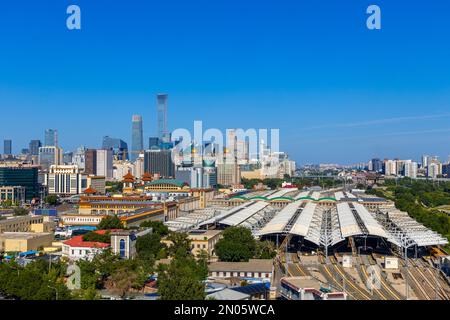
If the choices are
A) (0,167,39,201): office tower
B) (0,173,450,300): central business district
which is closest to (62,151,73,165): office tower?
(0,167,39,201): office tower

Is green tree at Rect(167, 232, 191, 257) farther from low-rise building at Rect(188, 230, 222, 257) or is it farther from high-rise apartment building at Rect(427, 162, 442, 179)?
high-rise apartment building at Rect(427, 162, 442, 179)

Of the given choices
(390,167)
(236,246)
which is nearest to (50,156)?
(390,167)

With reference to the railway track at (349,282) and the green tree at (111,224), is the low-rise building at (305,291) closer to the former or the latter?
the railway track at (349,282)

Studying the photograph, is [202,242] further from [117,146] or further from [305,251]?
[117,146]

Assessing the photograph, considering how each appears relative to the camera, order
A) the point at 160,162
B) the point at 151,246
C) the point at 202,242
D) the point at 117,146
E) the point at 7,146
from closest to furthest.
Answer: the point at 151,246 → the point at 202,242 → the point at 160,162 → the point at 7,146 → the point at 117,146

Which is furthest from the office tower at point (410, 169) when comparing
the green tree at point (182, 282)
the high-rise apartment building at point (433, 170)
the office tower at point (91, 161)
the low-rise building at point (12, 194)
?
the green tree at point (182, 282)

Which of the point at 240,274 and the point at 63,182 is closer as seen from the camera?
the point at 240,274

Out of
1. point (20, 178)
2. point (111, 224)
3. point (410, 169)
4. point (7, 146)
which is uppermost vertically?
point (7, 146)
